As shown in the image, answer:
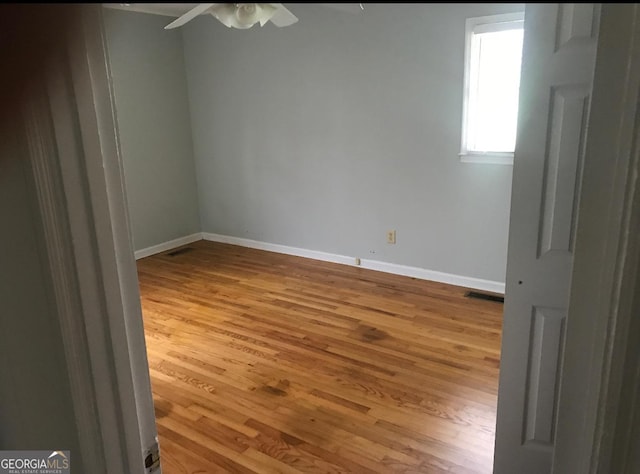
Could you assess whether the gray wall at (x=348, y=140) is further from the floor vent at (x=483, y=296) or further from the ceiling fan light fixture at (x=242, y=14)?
the ceiling fan light fixture at (x=242, y=14)

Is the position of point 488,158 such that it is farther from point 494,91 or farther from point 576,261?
point 576,261

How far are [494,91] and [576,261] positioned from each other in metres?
3.14

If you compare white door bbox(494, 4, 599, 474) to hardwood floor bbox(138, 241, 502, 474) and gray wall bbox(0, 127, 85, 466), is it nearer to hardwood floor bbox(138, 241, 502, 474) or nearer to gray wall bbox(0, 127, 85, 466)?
hardwood floor bbox(138, 241, 502, 474)

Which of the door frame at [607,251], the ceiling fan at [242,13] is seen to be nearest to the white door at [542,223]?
the door frame at [607,251]

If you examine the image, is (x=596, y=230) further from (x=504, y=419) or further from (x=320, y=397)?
(x=320, y=397)

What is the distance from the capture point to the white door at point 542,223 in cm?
148

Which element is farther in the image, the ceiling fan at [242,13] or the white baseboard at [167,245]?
the white baseboard at [167,245]

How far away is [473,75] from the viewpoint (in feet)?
12.2

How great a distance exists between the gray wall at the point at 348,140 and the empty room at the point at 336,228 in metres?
0.02

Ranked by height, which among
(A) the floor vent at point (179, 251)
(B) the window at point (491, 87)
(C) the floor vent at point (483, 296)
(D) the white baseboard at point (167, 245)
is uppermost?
(B) the window at point (491, 87)

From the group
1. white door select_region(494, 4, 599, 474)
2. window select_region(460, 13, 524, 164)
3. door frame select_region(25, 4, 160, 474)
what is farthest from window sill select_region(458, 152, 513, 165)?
door frame select_region(25, 4, 160, 474)

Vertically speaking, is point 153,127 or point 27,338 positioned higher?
point 153,127

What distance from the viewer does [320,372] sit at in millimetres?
2895

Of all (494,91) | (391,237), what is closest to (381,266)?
(391,237)
